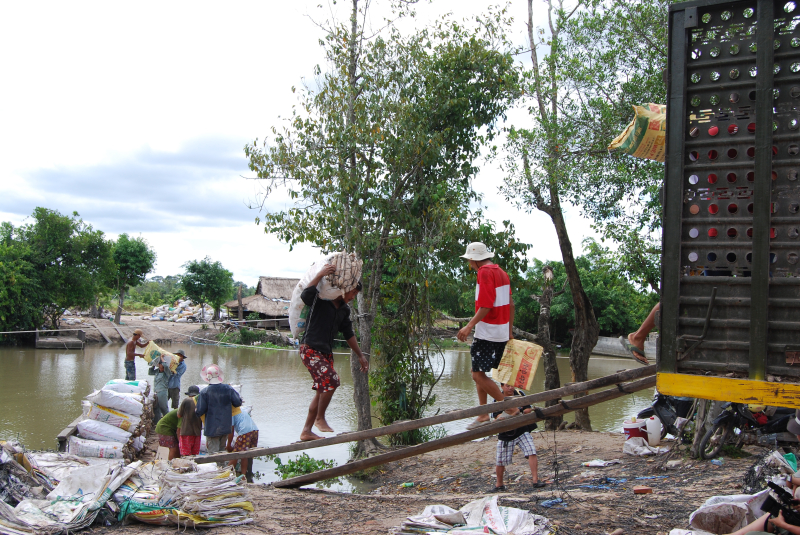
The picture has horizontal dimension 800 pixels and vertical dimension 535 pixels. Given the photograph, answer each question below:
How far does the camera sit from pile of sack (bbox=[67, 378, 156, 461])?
23.1ft

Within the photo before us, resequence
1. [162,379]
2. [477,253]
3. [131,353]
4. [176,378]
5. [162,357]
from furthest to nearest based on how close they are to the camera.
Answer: [131,353]
[176,378]
[162,379]
[162,357]
[477,253]

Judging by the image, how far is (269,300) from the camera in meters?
32.8

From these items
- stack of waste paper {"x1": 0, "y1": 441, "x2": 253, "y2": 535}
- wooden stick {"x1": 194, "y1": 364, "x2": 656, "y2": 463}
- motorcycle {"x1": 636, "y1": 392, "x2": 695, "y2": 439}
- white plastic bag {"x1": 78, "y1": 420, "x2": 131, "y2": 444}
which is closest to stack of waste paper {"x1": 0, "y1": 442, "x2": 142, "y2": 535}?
stack of waste paper {"x1": 0, "y1": 441, "x2": 253, "y2": 535}

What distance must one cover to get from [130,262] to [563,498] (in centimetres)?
3385

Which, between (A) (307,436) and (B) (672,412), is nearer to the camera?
(A) (307,436)

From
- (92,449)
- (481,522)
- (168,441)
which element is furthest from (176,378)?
(481,522)

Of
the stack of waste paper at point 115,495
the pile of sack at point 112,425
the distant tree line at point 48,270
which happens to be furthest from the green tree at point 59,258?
the stack of waste paper at point 115,495

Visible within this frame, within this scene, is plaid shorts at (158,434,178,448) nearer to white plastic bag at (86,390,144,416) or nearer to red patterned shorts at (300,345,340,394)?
white plastic bag at (86,390,144,416)

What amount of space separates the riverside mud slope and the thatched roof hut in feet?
85.3

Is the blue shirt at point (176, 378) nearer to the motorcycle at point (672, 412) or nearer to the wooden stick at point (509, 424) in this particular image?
the wooden stick at point (509, 424)

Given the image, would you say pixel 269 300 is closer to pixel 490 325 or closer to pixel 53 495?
pixel 490 325

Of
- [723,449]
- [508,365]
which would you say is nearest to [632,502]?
[508,365]

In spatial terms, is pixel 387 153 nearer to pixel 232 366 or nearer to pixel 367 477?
pixel 367 477

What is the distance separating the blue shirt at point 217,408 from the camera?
20.5 feet
